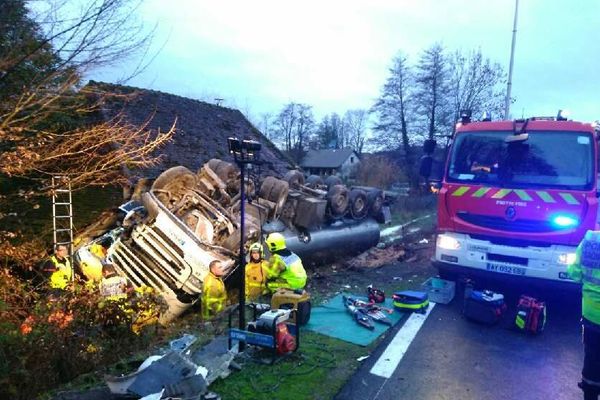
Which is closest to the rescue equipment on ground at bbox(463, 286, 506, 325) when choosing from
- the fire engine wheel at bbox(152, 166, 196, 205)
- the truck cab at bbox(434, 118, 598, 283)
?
the truck cab at bbox(434, 118, 598, 283)

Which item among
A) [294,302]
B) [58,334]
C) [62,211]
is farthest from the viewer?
[62,211]

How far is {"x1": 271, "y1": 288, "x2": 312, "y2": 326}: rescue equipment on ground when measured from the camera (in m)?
5.38

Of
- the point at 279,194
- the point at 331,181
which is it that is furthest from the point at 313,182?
the point at 279,194

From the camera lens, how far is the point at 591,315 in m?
3.71

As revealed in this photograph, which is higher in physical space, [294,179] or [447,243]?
[294,179]

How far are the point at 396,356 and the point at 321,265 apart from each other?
16.2 feet

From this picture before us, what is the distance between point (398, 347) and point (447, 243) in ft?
7.22

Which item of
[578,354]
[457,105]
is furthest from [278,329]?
[457,105]

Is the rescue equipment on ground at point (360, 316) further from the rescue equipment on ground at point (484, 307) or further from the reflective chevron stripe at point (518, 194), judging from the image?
the reflective chevron stripe at point (518, 194)

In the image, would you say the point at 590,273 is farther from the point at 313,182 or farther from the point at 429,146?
the point at 313,182

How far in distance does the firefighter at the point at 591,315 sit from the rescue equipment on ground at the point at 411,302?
2583 millimetres

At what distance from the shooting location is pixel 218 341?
4844mm

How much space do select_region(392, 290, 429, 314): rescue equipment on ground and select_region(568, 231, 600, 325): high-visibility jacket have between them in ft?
8.44

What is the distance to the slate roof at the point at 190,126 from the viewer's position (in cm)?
1286
